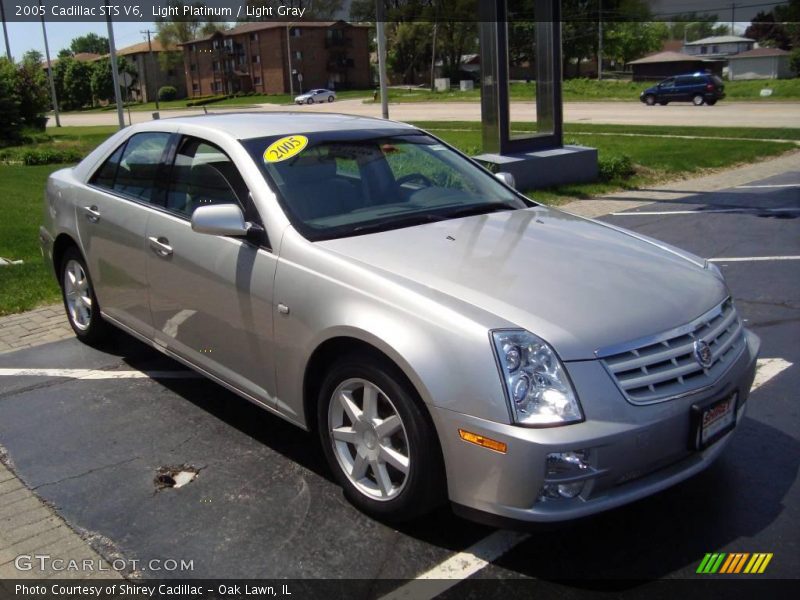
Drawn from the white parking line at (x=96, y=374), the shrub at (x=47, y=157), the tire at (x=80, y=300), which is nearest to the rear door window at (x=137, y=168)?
the tire at (x=80, y=300)

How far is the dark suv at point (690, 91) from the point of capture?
40.0 meters

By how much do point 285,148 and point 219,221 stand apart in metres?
0.69

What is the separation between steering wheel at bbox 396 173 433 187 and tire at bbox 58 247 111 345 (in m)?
2.38

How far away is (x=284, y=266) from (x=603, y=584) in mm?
1899

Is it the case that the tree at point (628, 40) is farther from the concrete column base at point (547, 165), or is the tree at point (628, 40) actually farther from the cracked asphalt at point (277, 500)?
the cracked asphalt at point (277, 500)

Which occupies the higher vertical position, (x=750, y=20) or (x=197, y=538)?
(x=750, y=20)

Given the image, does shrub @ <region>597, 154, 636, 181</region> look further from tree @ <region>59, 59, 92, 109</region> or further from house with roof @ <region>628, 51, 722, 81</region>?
tree @ <region>59, 59, 92, 109</region>

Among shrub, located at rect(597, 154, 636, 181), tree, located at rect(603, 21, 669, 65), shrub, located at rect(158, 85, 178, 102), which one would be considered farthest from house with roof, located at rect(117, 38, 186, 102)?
shrub, located at rect(597, 154, 636, 181)

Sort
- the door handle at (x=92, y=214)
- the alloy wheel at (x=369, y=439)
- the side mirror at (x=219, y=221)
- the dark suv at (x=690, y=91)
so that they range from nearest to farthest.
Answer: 1. the alloy wheel at (x=369, y=439)
2. the side mirror at (x=219, y=221)
3. the door handle at (x=92, y=214)
4. the dark suv at (x=690, y=91)

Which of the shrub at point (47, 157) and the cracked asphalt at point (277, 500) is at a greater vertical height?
the shrub at point (47, 157)

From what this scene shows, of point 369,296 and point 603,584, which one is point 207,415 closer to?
point 369,296

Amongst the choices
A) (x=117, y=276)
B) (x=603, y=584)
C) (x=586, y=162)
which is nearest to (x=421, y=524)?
(x=603, y=584)

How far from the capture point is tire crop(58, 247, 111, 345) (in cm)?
548

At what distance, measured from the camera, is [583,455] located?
2758 millimetres
